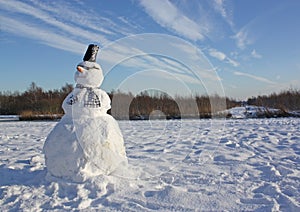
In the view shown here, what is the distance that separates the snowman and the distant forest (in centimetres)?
41

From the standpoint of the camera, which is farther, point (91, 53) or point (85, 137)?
point (91, 53)

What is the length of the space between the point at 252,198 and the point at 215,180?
2.23 feet

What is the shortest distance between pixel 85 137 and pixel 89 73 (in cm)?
88

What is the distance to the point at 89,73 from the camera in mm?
3510

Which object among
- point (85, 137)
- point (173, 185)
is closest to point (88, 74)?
point (85, 137)

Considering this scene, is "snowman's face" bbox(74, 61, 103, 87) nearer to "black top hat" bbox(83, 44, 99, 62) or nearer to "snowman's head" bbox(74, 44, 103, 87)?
"snowman's head" bbox(74, 44, 103, 87)

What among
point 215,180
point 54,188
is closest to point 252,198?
point 215,180

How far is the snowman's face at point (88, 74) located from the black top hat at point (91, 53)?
0.12 metres

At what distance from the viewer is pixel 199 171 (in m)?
3.94

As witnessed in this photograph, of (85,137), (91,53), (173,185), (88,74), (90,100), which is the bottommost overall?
(173,185)

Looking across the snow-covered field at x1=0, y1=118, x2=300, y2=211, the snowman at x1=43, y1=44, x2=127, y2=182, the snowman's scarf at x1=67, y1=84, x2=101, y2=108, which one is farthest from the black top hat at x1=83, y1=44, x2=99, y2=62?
the snow-covered field at x1=0, y1=118, x2=300, y2=211

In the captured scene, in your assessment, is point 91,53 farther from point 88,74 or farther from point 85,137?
point 85,137

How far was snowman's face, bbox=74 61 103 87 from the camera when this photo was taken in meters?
3.49

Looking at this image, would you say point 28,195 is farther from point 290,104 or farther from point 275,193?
point 290,104
